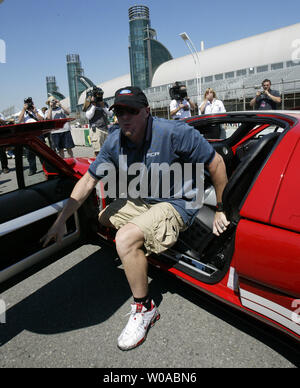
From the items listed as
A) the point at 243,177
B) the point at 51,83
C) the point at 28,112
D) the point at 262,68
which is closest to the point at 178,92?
the point at 28,112

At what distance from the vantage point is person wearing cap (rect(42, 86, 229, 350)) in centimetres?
171

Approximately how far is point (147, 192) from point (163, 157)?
0.29 metres

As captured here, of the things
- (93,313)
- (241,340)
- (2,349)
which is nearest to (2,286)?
(2,349)

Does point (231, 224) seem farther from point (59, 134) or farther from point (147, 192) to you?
point (59, 134)

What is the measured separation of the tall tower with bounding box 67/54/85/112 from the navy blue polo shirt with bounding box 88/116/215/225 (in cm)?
8862

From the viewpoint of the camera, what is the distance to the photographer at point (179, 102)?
18.3ft

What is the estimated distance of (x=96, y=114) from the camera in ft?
19.4

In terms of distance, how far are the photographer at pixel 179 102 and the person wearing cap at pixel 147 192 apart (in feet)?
13.1

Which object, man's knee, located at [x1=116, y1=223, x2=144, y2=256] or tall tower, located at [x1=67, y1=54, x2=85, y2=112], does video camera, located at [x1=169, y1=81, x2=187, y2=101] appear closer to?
man's knee, located at [x1=116, y1=223, x2=144, y2=256]

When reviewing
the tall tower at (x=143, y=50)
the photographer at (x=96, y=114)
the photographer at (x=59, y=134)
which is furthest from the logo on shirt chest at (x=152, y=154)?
the tall tower at (x=143, y=50)

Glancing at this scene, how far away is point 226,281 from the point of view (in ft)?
5.17

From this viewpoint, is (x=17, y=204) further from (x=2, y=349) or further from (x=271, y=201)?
(x=271, y=201)

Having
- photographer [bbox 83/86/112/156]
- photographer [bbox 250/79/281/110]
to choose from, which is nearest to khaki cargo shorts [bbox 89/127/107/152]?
photographer [bbox 83/86/112/156]
